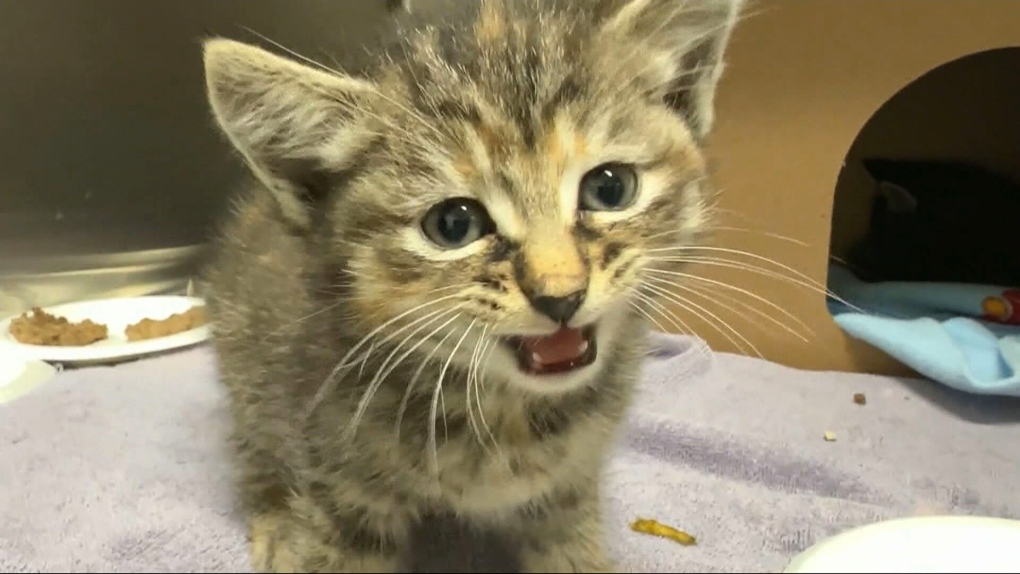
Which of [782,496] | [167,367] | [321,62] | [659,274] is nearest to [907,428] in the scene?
[782,496]

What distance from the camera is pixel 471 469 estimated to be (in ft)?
2.98

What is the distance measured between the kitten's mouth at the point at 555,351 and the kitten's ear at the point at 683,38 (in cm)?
25

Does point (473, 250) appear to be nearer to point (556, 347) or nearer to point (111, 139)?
point (556, 347)

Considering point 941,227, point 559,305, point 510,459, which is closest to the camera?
point 559,305

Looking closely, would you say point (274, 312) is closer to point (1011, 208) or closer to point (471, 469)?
point (471, 469)

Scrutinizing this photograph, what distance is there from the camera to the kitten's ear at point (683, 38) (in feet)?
2.94

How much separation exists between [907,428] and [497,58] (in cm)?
83

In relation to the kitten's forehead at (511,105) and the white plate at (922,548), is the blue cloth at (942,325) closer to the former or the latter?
the white plate at (922,548)

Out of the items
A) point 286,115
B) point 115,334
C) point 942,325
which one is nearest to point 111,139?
point 115,334

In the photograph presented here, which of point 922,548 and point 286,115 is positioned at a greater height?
point 286,115

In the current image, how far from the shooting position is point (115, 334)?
1.66m

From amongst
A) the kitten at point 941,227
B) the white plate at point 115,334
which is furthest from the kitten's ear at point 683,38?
the kitten at point 941,227

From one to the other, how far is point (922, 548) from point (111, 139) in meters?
1.41

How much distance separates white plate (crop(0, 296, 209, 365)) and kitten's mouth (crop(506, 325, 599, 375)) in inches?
28.1
